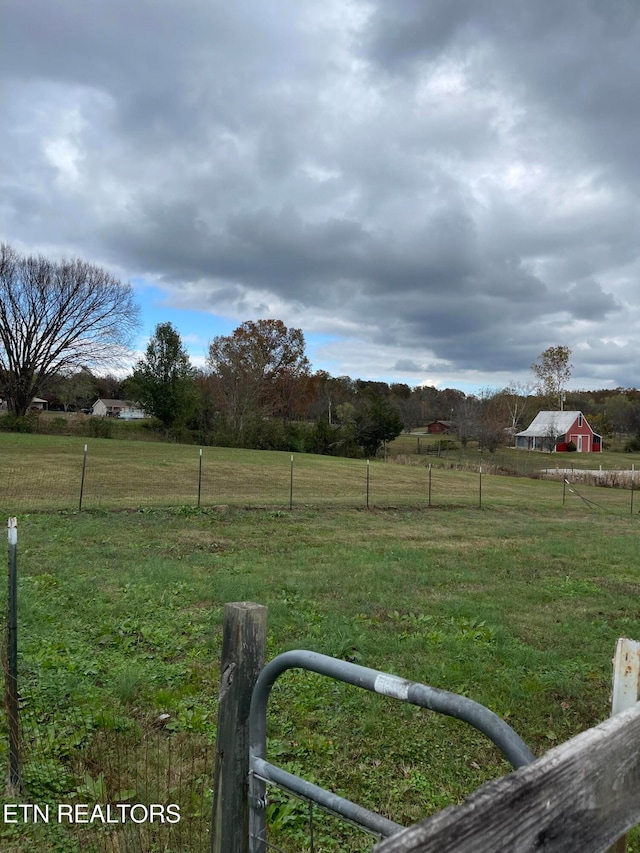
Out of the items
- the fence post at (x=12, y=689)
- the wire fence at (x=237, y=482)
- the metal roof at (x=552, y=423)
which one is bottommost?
the wire fence at (x=237, y=482)

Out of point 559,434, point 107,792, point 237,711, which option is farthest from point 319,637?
point 559,434

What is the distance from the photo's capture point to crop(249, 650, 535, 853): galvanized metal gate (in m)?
1.40

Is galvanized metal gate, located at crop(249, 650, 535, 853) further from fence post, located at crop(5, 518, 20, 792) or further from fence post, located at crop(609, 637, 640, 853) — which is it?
fence post, located at crop(5, 518, 20, 792)

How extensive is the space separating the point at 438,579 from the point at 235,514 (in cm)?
764

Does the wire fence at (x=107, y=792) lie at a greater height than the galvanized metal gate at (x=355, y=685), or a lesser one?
lesser

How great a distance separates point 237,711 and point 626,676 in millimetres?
1199

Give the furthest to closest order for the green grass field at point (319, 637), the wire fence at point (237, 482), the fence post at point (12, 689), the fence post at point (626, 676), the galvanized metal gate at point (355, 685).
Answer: the wire fence at point (237, 482)
the green grass field at point (319, 637)
the fence post at point (12, 689)
the fence post at point (626, 676)
the galvanized metal gate at point (355, 685)

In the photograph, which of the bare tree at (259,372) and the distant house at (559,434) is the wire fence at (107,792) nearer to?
the bare tree at (259,372)

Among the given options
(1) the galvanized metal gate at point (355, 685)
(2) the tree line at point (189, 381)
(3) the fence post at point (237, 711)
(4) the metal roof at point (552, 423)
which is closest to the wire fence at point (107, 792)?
(3) the fence post at point (237, 711)

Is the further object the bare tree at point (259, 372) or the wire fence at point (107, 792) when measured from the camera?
the bare tree at point (259, 372)

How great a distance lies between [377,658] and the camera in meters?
5.70

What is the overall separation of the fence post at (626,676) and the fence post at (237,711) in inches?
41.7

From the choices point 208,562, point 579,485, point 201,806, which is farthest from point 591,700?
point 579,485

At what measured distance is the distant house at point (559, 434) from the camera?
220 feet
